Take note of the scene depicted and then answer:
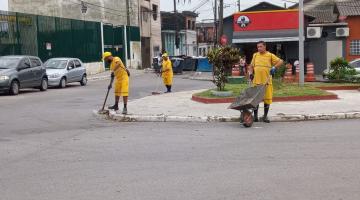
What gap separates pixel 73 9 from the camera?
57.7m

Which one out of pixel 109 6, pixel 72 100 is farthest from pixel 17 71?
pixel 109 6

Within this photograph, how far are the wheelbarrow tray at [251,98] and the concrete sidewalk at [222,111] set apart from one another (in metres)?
1.18


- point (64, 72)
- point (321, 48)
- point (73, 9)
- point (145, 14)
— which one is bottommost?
point (64, 72)

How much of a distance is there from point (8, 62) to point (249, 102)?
14473 millimetres

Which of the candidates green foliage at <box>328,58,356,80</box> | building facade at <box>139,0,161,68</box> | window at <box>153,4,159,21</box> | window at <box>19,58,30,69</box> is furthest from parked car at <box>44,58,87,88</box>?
window at <box>153,4,159,21</box>

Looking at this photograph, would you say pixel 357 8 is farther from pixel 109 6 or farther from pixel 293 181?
pixel 293 181

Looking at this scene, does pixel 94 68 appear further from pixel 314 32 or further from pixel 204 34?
pixel 204 34

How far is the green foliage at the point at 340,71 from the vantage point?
21.9 metres

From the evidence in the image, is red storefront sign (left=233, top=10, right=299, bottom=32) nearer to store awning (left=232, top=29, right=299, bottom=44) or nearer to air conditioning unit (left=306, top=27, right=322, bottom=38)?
store awning (left=232, top=29, right=299, bottom=44)

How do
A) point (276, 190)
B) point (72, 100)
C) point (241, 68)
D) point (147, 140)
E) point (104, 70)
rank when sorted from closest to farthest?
1. point (276, 190)
2. point (147, 140)
3. point (72, 100)
4. point (241, 68)
5. point (104, 70)

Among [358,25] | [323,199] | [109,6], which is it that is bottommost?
[323,199]

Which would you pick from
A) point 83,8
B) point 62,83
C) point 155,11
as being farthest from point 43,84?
point 155,11

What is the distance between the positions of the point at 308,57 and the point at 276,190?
34752 mm

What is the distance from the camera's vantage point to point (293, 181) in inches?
257
